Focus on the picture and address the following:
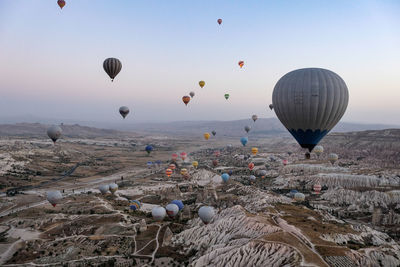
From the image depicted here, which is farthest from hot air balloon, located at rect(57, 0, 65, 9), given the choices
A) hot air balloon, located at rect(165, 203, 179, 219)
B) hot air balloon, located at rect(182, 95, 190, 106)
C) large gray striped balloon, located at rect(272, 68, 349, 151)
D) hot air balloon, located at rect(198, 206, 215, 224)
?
hot air balloon, located at rect(198, 206, 215, 224)

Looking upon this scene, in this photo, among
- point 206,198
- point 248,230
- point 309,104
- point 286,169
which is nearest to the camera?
point 309,104

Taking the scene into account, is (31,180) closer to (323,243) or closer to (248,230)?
(248,230)

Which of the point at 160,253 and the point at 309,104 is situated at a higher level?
the point at 309,104

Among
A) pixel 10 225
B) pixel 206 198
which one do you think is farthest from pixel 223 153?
pixel 10 225

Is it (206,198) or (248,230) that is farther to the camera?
(206,198)

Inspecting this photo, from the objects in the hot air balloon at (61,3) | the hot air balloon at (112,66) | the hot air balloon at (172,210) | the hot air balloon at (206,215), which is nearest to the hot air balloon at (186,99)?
the hot air balloon at (112,66)

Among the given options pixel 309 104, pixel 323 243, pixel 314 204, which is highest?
pixel 309 104

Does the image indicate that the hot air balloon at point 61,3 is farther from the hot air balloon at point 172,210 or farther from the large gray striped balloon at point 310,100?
the large gray striped balloon at point 310,100
